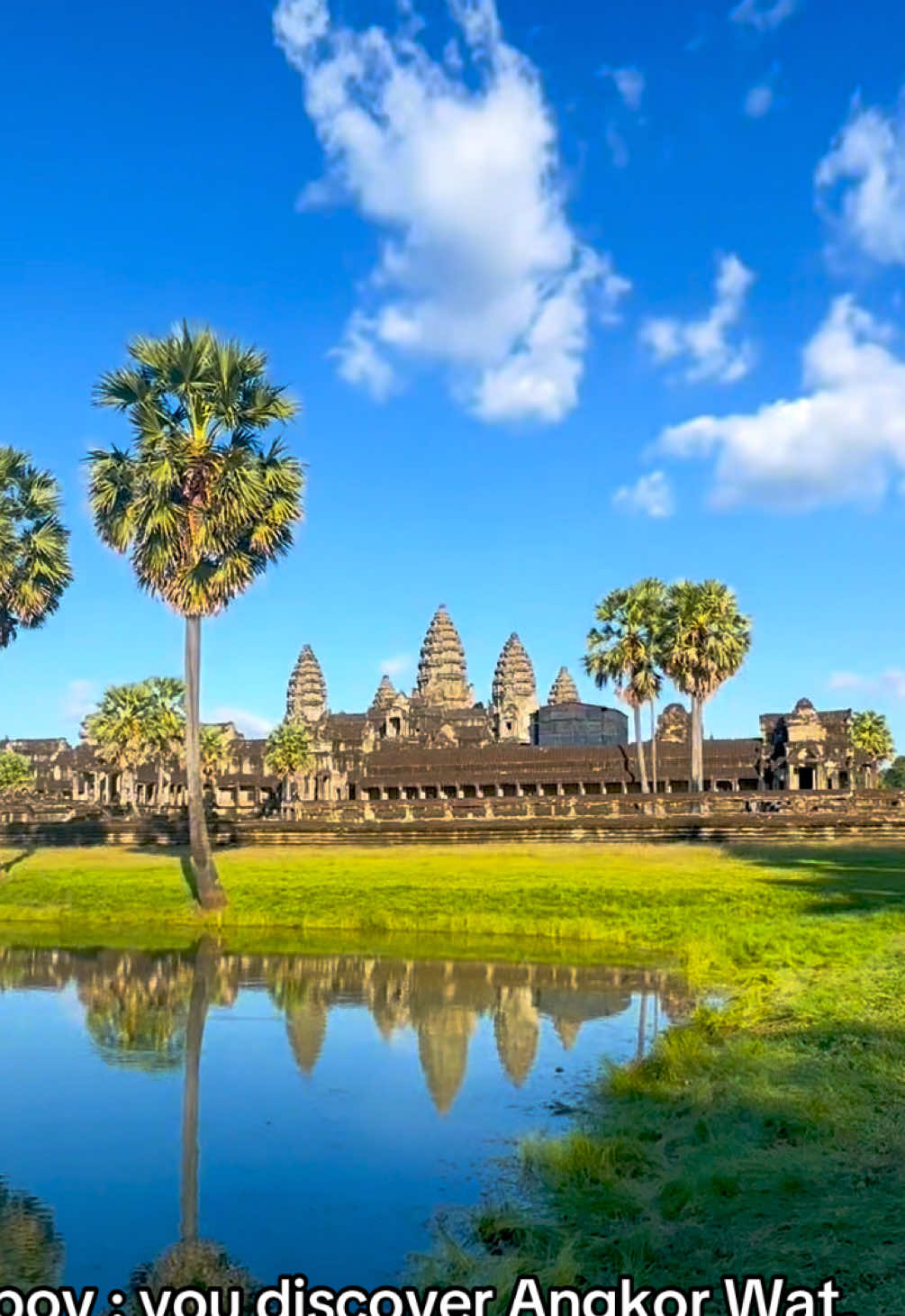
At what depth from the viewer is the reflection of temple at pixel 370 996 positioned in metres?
14.9

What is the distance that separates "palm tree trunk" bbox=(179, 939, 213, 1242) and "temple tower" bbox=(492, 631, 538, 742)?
393 ft

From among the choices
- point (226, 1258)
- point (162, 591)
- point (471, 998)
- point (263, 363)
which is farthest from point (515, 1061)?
point (263, 363)

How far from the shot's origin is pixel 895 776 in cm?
13538

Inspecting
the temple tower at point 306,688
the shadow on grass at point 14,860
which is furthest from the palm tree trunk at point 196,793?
the temple tower at point 306,688

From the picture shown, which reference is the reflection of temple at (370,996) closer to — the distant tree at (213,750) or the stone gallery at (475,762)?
the stone gallery at (475,762)

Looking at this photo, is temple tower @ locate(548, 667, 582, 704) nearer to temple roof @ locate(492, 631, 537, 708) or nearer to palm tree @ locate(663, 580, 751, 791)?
temple roof @ locate(492, 631, 537, 708)

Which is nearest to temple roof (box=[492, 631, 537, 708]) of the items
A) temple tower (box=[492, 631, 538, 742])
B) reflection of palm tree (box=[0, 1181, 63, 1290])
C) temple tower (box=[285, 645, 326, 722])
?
temple tower (box=[492, 631, 538, 742])

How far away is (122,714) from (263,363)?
4440 centimetres

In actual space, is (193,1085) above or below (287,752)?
below

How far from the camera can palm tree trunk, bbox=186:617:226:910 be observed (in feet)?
89.4

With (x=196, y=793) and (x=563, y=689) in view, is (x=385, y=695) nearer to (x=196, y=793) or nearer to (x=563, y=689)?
(x=563, y=689)

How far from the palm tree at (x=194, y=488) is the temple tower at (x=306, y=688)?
124047 millimetres

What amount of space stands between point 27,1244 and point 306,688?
147 meters

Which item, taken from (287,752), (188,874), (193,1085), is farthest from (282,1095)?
(287,752)
